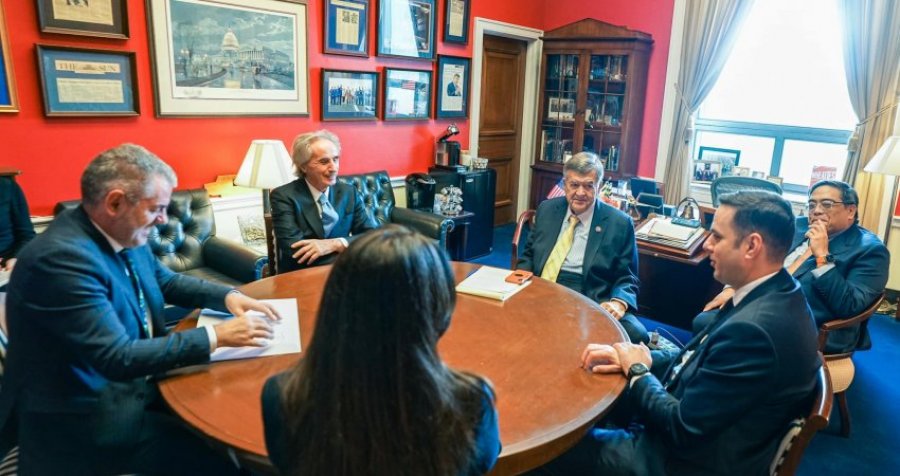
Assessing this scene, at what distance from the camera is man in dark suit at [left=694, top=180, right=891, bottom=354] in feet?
8.13

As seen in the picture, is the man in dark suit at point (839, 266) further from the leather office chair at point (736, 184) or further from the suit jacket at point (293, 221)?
the suit jacket at point (293, 221)

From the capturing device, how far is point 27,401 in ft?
4.50

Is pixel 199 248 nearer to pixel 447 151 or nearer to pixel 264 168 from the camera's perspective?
pixel 264 168

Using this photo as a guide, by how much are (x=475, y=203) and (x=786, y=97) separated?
2.91m

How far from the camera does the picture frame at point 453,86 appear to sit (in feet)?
17.1

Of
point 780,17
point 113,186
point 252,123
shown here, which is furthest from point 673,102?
point 113,186

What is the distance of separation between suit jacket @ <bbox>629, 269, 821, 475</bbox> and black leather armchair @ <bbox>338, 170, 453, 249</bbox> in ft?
9.43

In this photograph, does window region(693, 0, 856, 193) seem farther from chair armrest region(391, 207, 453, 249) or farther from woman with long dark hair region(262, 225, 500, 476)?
woman with long dark hair region(262, 225, 500, 476)

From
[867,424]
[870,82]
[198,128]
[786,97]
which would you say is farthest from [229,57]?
[870,82]

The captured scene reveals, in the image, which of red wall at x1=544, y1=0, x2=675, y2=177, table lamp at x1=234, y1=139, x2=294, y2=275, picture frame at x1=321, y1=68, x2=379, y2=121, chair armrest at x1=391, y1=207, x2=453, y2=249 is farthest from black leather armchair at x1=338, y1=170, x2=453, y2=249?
red wall at x1=544, y1=0, x2=675, y2=177

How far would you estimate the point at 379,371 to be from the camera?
2.79 feet

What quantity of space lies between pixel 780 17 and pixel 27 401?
583 centimetres

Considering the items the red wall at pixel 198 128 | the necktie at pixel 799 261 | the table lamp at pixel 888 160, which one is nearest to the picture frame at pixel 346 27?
the red wall at pixel 198 128

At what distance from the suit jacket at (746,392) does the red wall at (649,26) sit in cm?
455
